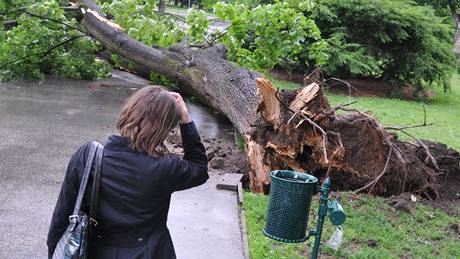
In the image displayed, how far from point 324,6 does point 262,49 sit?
4.91 meters

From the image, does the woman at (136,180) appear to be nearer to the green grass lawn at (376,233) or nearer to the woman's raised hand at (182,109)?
the woman's raised hand at (182,109)

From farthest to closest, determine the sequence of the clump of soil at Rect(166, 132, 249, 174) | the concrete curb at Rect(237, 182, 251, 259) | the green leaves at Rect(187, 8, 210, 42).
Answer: the green leaves at Rect(187, 8, 210, 42), the clump of soil at Rect(166, 132, 249, 174), the concrete curb at Rect(237, 182, 251, 259)

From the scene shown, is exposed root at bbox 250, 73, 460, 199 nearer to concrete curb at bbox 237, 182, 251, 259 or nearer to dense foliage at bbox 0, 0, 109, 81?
concrete curb at bbox 237, 182, 251, 259

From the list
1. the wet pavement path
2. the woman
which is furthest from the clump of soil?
the woman

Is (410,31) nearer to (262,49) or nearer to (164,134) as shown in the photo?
(262,49)

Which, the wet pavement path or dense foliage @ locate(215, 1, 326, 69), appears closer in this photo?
the wet pavement path

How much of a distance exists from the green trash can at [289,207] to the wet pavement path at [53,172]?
0.92 meters

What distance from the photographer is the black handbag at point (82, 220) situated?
2512 millimetres

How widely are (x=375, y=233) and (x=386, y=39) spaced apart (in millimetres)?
10403

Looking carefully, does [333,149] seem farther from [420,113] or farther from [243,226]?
[420,113]

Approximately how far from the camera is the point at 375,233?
5.14m

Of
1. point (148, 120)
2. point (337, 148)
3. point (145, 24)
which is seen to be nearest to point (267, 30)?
point (145, 24)

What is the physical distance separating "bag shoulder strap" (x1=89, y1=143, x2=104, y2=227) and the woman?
0.02m

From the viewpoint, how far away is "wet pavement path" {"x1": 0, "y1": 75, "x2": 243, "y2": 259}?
4814 millimetres
